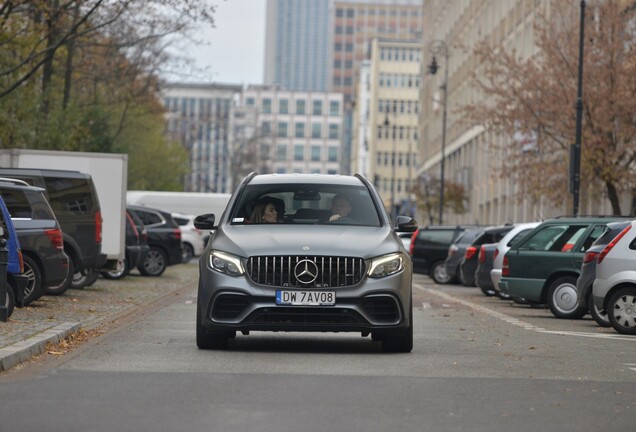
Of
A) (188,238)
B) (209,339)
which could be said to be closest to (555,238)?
(209,339)

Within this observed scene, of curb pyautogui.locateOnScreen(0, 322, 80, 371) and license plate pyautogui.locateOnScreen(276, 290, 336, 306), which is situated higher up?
license plate pyautogui.locateOnScreen(276, 290, 336, 306)

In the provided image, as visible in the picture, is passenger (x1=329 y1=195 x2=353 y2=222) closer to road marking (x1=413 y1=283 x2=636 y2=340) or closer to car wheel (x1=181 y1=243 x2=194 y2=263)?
Answer: road marking (x1=413 y1=283 x2=636 y2=340)

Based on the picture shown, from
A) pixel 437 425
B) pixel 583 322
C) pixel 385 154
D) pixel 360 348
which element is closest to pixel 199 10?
pixel 583 322

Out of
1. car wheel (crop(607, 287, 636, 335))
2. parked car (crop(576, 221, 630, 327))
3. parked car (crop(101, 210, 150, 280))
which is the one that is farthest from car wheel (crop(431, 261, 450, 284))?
car wheel (crop(607, 287, 636, 335))

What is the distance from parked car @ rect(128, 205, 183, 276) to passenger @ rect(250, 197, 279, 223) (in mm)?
25340

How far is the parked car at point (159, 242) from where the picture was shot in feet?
134

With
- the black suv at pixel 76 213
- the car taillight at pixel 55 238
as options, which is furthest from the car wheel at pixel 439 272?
the car taillight at pixel 55 238

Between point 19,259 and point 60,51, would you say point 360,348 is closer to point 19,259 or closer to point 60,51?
point 19,259

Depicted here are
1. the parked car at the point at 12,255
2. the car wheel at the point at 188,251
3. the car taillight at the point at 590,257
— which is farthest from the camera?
the car wheel at the point at 188,251

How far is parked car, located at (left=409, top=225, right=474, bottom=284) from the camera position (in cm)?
4412

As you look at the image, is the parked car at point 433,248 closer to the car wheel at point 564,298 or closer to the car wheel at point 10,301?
the car wheel at point 564,298

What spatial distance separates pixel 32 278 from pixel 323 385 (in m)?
11.5

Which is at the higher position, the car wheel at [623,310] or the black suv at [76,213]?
the black suv at [76,213]

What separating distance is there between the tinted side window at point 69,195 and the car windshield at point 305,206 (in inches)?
485
